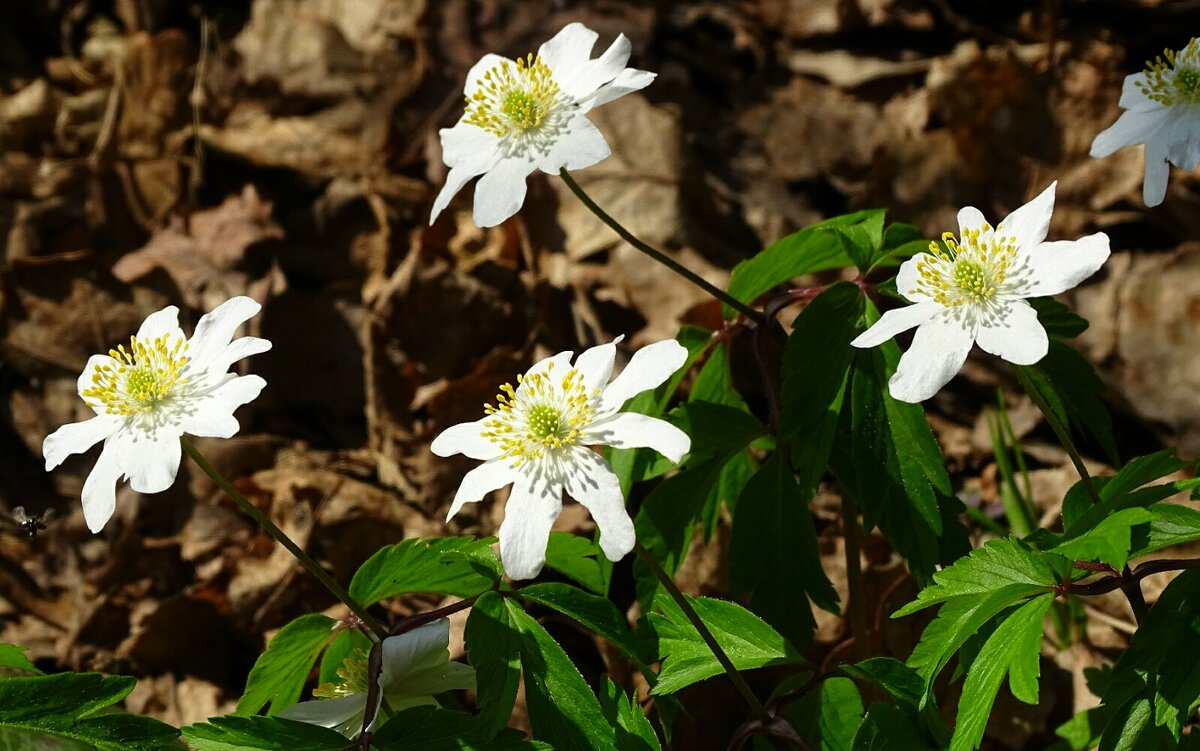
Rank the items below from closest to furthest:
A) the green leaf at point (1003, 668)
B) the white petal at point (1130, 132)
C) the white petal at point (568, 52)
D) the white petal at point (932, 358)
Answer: the green leaf at point (1003, 668), the white petal at point (932, 358), the white petal at point (1130, 132), the white petal at point (568, 52)

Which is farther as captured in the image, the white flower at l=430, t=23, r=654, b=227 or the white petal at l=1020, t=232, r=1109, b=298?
the white flower at l=430, t=23, r=654, b=227

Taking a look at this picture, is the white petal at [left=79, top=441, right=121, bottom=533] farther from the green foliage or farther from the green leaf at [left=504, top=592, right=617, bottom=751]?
the green leaf at [left=504, top=592, right=617, bottom=751]

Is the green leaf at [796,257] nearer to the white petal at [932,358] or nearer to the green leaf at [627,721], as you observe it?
the white petal at [932,358]

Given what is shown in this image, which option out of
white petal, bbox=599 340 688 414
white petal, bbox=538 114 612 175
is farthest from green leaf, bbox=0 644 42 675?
white petal, bbox=538 114 612 175

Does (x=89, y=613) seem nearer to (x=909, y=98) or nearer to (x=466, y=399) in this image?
(x=466, y=399)

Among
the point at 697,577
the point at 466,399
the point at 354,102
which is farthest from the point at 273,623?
the point at 354,102

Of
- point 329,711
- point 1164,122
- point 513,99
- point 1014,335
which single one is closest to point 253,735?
point 329,711

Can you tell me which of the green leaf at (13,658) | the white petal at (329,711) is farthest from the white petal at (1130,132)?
the green leaf at (13,658)
